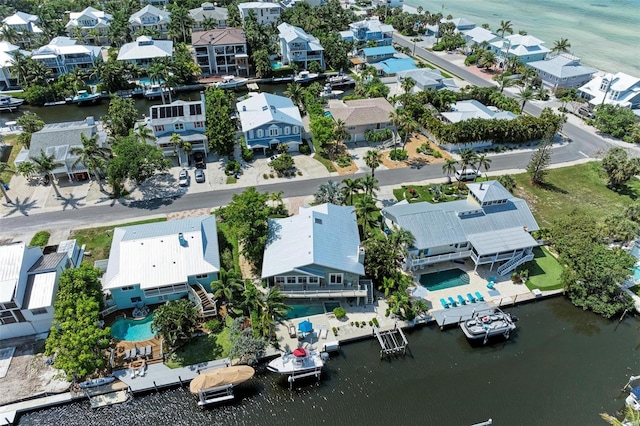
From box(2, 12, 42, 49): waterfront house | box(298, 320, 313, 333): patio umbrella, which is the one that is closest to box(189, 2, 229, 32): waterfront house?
box(2, 12, 42, 49): waterfront house

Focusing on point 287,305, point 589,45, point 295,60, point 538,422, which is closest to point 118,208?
point 287,305

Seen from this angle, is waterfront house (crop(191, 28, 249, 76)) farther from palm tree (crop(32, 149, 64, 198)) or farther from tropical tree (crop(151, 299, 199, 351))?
tropical tree (crop(151, 299, 199, 351))

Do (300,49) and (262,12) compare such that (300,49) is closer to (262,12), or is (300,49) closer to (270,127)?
(262,12)

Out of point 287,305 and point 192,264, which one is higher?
point 192,264

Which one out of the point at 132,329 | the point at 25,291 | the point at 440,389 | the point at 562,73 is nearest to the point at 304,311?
the point at 440,389

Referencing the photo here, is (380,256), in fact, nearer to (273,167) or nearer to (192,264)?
(192,264)

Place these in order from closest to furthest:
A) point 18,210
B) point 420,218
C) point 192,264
A: point 192,264 → point 420,218 → point 18,210
